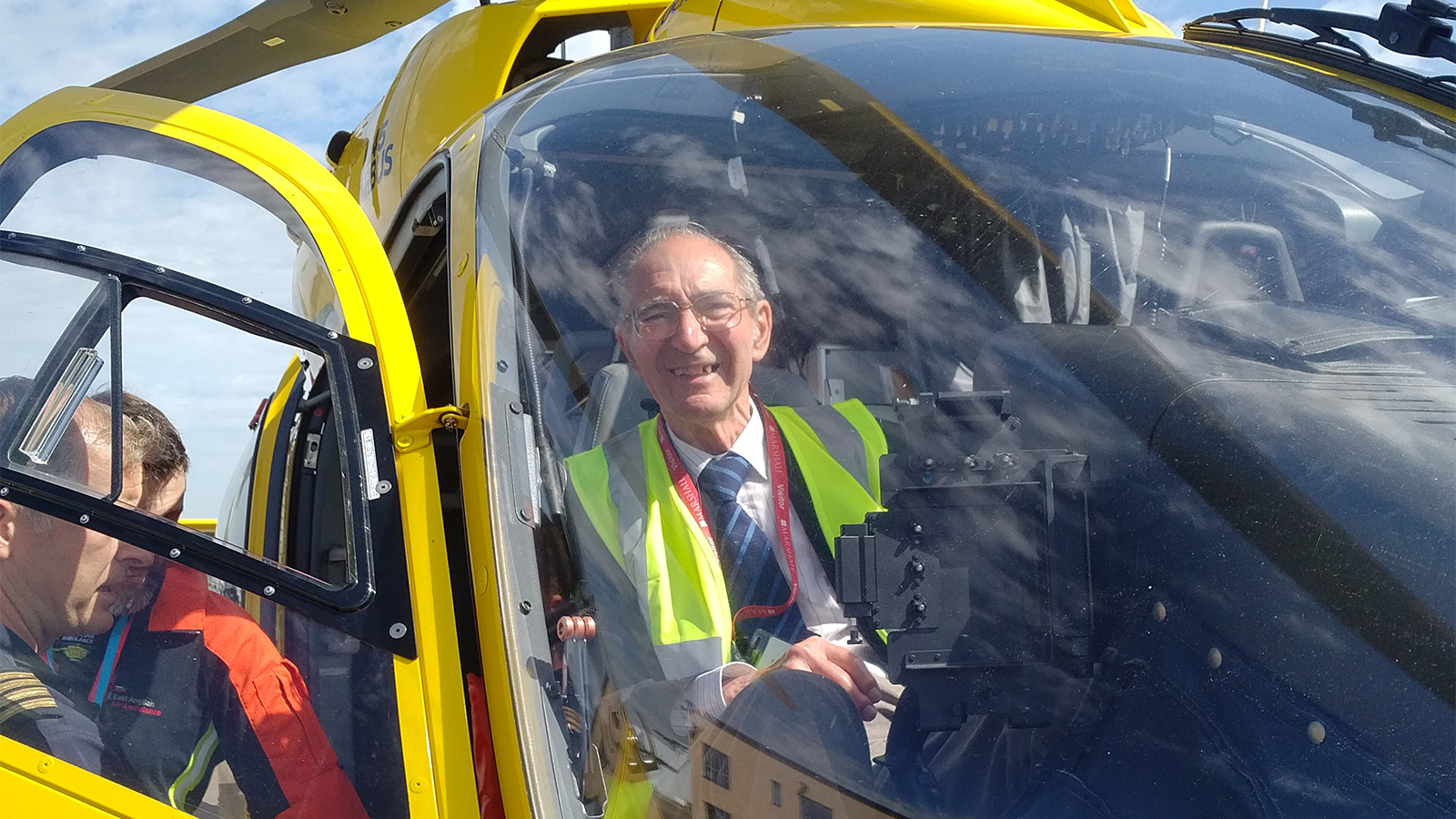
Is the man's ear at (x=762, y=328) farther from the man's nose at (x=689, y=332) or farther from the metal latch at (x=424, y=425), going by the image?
the metal latch at (x=424, y=425)

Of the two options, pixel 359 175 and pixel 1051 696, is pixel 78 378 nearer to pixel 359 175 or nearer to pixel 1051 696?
pixel 1051 696

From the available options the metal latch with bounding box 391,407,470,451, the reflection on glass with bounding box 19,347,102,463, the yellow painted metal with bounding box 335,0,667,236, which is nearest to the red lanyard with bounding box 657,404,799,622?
the metal latch with bounding box 391,407,470,451

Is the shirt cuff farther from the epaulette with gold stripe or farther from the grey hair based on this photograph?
the epaulette with gold stripe

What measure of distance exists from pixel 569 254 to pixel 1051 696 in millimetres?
942

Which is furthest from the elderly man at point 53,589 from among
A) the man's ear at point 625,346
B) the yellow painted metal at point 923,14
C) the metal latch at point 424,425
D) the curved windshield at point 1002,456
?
the yellow painted metal at point 923,14

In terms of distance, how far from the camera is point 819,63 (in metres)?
2.12

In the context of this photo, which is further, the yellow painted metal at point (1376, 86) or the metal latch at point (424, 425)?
the yellow painted metal at point (1376, 86)

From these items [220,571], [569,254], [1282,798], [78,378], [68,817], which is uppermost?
[569,254]

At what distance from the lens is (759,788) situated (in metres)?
1.38

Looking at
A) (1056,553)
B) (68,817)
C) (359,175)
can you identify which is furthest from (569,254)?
(359,175)

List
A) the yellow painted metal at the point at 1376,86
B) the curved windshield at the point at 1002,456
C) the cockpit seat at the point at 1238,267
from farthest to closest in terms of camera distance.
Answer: the yellow painted metal at the point at 1376,86 → the cockpit seat at the point at 1238,267 → the curved windshield at the point at 1002,456

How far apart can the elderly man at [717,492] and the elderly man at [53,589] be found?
2.29 ft

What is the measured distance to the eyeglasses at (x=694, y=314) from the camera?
1607mm

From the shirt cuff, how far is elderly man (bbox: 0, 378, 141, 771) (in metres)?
0.84
